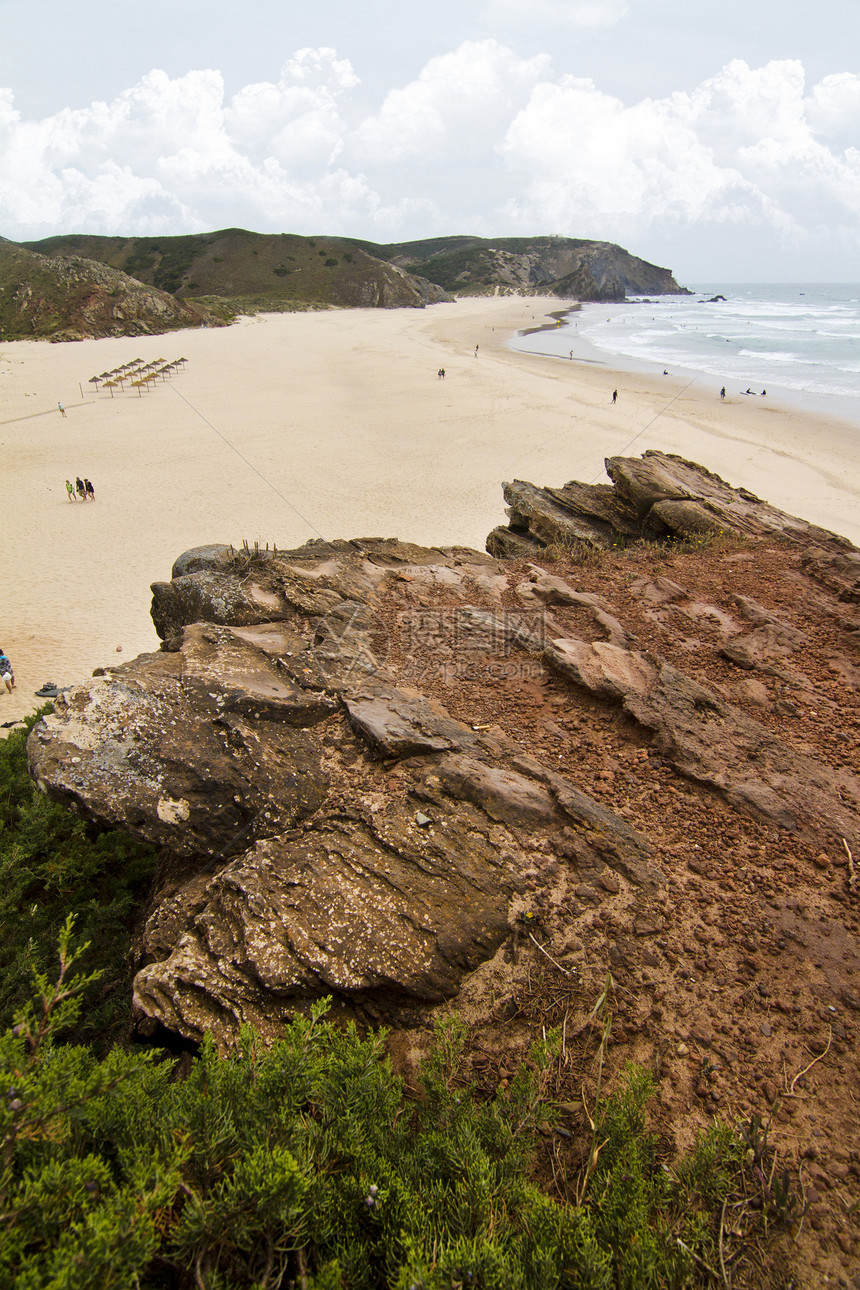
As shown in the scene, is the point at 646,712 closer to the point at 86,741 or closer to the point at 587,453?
the point at 86,741

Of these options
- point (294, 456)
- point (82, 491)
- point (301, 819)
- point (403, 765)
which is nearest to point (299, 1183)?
point (301, 819)

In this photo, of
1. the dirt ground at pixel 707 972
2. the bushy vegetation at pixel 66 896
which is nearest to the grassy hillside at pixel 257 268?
the bushy vegetation at pixel 66 896

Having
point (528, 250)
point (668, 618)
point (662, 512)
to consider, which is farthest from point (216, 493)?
point (528, 250)

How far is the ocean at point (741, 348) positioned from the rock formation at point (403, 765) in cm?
3311

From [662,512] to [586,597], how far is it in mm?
3953

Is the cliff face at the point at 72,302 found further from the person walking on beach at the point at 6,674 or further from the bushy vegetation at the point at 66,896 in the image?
the bushy vegetation at the point at 66,896

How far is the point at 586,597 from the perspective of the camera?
8727mm

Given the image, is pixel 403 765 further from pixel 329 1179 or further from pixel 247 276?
pixel 247 276

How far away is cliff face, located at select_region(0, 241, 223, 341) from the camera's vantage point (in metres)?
58.1

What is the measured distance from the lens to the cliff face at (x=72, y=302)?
191 ft

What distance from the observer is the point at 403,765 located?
5477 mm

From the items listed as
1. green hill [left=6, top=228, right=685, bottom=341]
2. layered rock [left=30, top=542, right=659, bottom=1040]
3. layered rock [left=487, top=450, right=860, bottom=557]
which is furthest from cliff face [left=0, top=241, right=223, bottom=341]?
layered rock [left=30, top=542, right=659, bottom=1040]

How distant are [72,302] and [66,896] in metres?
71.7

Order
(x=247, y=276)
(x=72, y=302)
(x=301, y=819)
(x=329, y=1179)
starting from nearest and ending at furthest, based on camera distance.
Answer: (x=329, y=1179) < (x=301, y=819) < (x=72, y=302) < (x=247, y=276)
